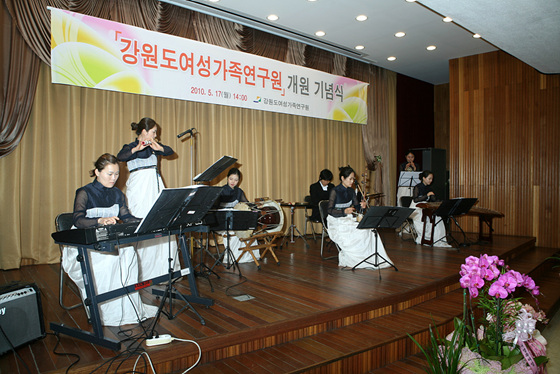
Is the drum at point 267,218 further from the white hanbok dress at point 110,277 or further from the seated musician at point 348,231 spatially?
the white hanbok dress at point 110,277

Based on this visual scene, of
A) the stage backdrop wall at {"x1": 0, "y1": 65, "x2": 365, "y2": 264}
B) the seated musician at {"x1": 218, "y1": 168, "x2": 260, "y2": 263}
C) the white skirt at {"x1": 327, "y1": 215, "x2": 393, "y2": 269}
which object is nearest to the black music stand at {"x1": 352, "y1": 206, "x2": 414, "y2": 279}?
the white skirt at {"x1": 327, "y1": 215, "x2": 393, "y2": 269}

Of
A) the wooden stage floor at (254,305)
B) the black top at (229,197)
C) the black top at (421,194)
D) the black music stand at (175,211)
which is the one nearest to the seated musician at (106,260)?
the wooden stage floor at (254,305)

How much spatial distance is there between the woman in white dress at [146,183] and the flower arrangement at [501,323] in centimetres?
270

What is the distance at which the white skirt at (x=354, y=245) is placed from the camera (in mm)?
5016

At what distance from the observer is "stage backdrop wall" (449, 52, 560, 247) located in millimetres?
7457

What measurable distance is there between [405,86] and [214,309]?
858cm

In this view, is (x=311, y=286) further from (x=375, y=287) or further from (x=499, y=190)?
(x=499, y=190)

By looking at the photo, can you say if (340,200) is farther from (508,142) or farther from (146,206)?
(508,142)

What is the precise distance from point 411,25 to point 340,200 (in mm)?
3611

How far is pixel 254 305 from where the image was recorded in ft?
11.4

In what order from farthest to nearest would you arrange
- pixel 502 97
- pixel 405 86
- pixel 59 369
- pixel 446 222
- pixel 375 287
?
pixel 405 86
pixel 502 97
pixel 446 222
pixel 375 287
pixel 59 369

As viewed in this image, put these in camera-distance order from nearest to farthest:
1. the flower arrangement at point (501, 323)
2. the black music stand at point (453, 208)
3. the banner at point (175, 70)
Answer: the flower arrangement at point (501, 323) → the banner at point (175, 70) → the black music stand at point (453, 208)

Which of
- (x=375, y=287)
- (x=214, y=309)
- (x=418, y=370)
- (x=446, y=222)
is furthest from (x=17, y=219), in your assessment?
(x=446, y=222)

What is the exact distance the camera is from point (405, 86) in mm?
10117
